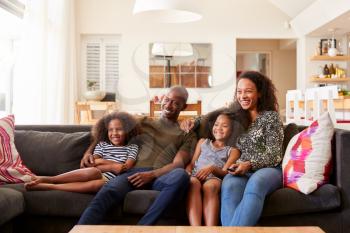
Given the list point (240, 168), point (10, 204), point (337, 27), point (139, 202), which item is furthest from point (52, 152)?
point (337, 27)

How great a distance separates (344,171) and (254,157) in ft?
1.64

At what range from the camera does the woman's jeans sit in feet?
6.70

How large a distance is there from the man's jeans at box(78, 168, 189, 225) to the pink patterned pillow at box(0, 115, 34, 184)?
0.63 metres

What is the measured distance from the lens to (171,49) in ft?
25.7

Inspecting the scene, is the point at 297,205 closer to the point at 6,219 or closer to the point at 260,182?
the point at 260,182

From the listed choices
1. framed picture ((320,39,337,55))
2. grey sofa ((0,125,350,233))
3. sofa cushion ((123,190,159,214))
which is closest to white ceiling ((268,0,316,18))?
framed picture ((320,39,337,55))

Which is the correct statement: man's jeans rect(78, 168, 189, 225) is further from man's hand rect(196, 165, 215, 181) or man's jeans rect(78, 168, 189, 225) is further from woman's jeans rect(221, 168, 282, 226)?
woman's jeans rect(221, 168, 282, 226)

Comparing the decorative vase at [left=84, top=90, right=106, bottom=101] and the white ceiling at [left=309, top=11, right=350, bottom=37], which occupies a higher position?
the white ceiling at [left=309, top=11, right=350, bottom=37]

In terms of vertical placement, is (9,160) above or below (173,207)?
above

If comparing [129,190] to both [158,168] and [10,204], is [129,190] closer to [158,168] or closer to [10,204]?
[158,168]

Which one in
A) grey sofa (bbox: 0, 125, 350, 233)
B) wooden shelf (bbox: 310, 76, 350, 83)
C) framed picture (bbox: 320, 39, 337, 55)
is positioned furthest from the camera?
framed picture (bbox: 320, 39, 337, 55)

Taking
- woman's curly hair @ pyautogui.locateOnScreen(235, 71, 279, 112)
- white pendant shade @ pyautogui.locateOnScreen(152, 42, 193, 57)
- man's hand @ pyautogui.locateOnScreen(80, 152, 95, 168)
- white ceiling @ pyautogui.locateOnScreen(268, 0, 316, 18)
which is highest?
white ceiling @ pyautogui.locateOnScreen(268, 0, 316, 18)

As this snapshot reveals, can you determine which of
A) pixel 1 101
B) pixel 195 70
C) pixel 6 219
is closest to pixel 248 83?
pixel 6 219

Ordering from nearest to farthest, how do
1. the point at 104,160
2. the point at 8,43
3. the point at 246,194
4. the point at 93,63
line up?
the point at 246,194 < the point at 104,160 < the point at 8,43 < the point at 93,63
